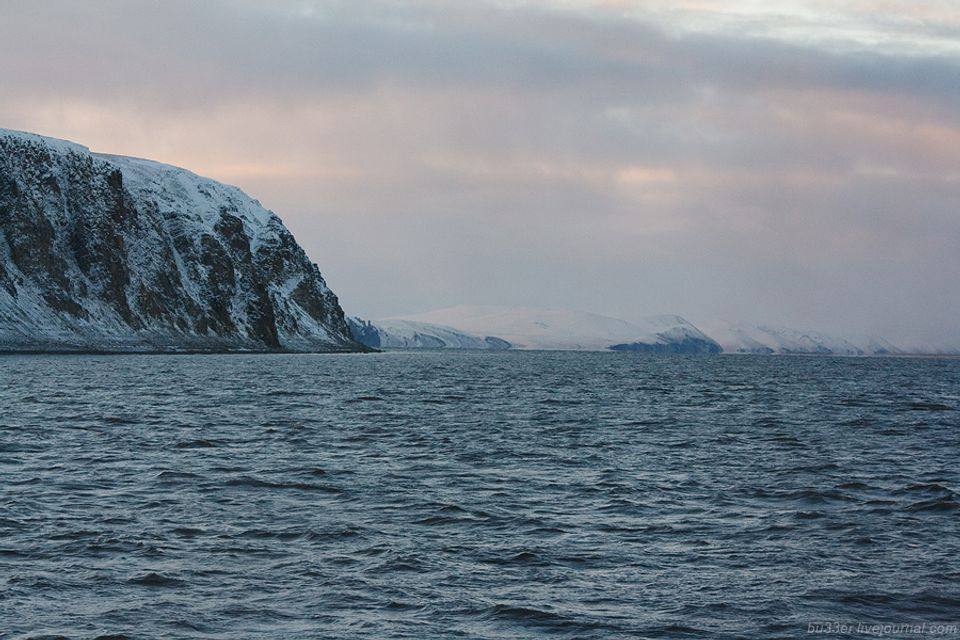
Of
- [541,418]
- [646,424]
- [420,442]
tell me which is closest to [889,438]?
[646,424]

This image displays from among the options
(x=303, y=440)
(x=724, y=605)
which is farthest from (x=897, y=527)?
(x=303, y=440)

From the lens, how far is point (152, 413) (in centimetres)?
4878

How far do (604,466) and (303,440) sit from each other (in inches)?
467

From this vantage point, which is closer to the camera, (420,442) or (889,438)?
(420,442)

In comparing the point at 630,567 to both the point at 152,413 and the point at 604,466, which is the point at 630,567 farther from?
the point at 152,413

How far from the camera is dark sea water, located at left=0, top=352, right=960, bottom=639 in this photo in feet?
49.5

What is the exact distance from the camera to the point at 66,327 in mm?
177375

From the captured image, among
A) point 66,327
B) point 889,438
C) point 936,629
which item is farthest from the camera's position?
point 66,327

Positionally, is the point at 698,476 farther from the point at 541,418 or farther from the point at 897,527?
the point at 541,418

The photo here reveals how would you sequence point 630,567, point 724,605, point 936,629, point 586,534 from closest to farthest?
point 936,629 < point 724,605 < point 630,567 < point 586,534

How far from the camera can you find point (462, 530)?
834 inches

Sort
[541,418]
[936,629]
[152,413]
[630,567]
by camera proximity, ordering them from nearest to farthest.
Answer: [936,629] → [630,567] → [152,413] → [541,418]

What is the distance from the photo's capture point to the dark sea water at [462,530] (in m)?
15.1

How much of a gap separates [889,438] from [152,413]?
3230 centimetres
